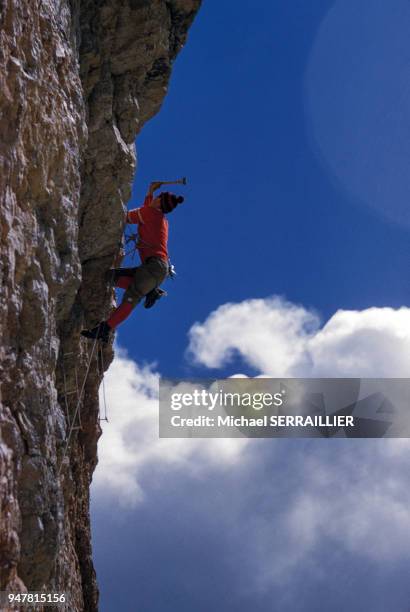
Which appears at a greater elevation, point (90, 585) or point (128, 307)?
point (128, 307)

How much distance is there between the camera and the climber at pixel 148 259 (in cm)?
1193

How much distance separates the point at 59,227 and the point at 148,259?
2.90 m

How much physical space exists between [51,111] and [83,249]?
3131 millimetres

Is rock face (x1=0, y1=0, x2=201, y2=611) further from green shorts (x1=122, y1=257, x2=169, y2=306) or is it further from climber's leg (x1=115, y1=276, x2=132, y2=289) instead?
green shorts (x1=122, y1=257, x2=169, y2=306)

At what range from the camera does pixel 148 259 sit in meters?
12.2

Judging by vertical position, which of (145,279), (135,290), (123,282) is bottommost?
(135,290)

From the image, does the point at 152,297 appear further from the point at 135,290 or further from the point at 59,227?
the point at 59,227

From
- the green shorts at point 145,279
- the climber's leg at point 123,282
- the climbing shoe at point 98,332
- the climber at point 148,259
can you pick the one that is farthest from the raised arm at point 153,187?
the climbing shoe at point 98,332

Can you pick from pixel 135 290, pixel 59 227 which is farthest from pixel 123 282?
pixel 59 227

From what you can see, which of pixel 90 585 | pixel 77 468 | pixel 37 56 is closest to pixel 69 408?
pixel 77 468

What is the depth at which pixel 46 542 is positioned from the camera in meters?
8.41

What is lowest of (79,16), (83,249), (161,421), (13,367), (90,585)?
(90,585)

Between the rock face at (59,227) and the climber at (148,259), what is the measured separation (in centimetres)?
40

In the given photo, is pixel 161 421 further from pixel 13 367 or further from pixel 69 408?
pixel 13 367
